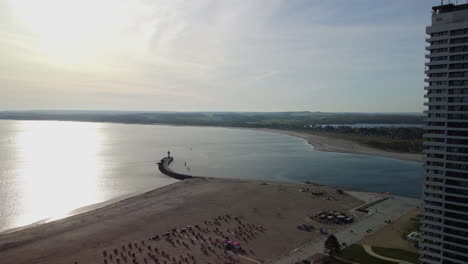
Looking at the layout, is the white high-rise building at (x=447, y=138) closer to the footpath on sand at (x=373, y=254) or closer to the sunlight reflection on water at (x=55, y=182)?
the footpath on sand at (x=373, y=254)

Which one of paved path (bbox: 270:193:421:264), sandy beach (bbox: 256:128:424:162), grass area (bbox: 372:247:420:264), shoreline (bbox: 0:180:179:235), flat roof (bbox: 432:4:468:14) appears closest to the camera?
flat roof (bbox: 432:4:468:14)

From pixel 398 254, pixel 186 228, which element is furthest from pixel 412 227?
pixel 186 228

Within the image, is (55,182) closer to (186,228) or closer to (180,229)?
(180,229)

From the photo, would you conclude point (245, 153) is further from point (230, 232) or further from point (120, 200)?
point (230, 232)

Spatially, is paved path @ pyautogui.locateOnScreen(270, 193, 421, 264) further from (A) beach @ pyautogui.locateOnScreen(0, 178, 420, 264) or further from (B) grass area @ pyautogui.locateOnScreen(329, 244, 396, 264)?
(B) grass area @ pyautogui.locateOnScreen(329, 244, 396, 264)

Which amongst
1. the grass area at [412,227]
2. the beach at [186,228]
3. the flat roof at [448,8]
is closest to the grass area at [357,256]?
the beach at [186,228]

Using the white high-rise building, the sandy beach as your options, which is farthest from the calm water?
the white high-rise building

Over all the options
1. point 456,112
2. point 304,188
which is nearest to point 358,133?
point 304,188
